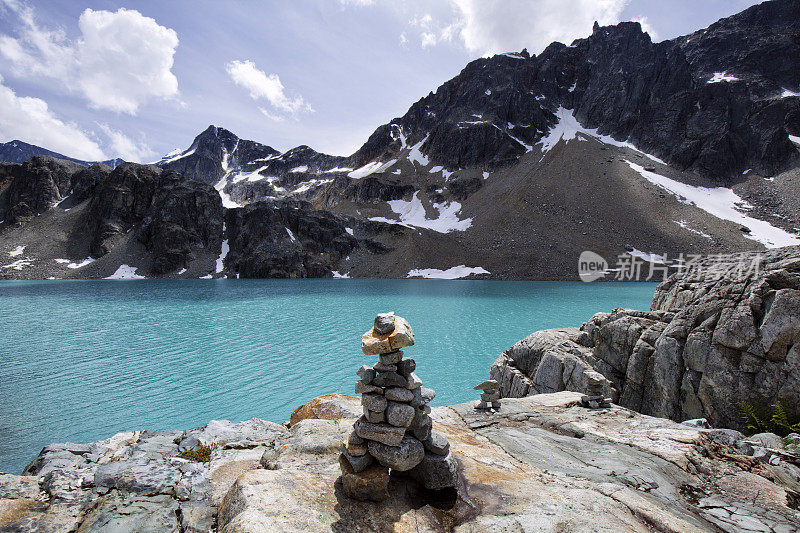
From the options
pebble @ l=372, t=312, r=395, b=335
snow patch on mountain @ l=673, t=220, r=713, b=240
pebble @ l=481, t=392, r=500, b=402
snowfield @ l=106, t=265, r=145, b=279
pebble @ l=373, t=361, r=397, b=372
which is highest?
snow patch on mountain @ l=673, t=220, r=713, b=240

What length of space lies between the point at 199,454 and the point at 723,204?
149m

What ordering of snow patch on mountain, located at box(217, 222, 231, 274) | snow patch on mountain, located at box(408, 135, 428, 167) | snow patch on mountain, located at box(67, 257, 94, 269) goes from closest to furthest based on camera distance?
snow patch on mountain, located at box(67, 257, 94, 269), snow patch on mountain, located at box(217, 222, 231, 274), snow patch on mountain, located at box(408, 135, 428, 167)

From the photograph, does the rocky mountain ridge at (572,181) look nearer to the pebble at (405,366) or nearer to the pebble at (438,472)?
the pebble at (405,366)

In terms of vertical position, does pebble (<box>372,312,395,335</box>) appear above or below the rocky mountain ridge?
below

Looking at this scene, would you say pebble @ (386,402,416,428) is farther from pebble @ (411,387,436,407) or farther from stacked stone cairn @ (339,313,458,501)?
pebble @ (411,387,436,407)

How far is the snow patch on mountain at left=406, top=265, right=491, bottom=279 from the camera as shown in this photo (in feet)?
329

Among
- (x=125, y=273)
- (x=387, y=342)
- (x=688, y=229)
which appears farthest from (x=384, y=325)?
(x=125, y=273)

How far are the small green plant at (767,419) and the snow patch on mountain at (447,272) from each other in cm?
8756

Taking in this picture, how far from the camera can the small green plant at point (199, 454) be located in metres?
8.45

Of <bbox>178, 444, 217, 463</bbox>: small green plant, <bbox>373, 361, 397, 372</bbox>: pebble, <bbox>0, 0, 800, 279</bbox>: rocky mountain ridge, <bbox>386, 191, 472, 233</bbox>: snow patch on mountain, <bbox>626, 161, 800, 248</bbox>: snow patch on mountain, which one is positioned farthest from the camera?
<bbox>386, 191, 472, 233</bbox>: snow patch on mountain

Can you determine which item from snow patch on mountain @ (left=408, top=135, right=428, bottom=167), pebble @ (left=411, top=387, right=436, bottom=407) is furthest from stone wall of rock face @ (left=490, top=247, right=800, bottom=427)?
snow patch on mountain @ (left=408, top=135, right=428, bottom=167)

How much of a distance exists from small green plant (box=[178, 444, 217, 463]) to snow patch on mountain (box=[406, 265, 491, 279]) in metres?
93.6

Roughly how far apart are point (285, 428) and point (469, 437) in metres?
6.02

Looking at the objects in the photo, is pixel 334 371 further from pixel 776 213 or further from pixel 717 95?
pixel 717 95
